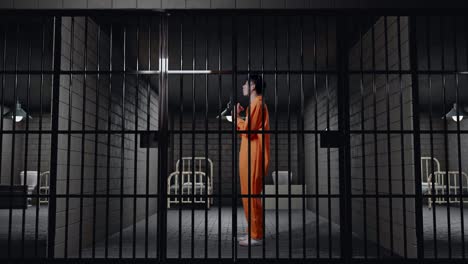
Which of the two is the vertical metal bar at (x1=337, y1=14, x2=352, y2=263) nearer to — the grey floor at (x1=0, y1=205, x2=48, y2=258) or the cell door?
the cell door

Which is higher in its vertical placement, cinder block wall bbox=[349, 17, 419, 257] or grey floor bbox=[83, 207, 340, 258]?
cinder block wall bbox=[349, 17, 419, 257]

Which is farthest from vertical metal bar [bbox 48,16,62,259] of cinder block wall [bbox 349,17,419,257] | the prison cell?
cinder block wall [bbox 349,17,419,257]

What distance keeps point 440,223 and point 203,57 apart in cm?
430

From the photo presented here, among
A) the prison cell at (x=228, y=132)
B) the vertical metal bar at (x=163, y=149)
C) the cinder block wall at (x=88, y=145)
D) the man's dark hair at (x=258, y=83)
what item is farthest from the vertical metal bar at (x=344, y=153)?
the cinder block wall at (x=88, y=145)

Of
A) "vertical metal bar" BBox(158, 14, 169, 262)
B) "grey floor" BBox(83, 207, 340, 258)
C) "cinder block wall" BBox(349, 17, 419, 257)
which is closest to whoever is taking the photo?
"vertical metal bar" BBox(158, 14, 169, 262)

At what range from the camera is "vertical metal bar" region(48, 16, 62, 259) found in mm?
3232

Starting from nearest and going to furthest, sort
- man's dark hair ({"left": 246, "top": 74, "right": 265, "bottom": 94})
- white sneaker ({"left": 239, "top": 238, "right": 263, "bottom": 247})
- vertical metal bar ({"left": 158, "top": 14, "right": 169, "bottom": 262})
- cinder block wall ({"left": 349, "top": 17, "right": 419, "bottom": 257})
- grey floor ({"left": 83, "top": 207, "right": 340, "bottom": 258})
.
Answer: vertical metal bar ({"left": 158, "top": 14, "right": 169, "bottom": 262})
cinder block wall ({"left": 349, "top": 17, "right": 419, "bottom": 257})
grey floor ({"left": 83, "top": 207, "right": 340, "bottom": 258})
white sneaker ({"left": 239, "top": 238, "right": 263, "bottom": 247})
man's dark hair ({"left": 246, "top": 74, "right": 265, "bottom": 94})

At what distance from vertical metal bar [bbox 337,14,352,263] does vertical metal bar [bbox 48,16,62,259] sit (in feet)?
7.54

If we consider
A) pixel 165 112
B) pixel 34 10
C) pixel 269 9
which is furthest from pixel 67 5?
pixel 269 9

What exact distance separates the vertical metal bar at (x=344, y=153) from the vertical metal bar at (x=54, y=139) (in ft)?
7.54

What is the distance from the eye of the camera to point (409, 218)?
341 cm

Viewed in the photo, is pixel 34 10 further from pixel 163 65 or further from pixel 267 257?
pixel 267 257

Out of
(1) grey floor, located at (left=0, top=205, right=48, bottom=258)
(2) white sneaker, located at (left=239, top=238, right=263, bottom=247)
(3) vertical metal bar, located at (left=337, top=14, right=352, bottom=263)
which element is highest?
(3) vertical metal bar, located at (left=337, top=14, right=352, bottom=263)

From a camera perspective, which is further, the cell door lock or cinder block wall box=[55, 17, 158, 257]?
cinder block wall box=[55, 17, 158, 257]
